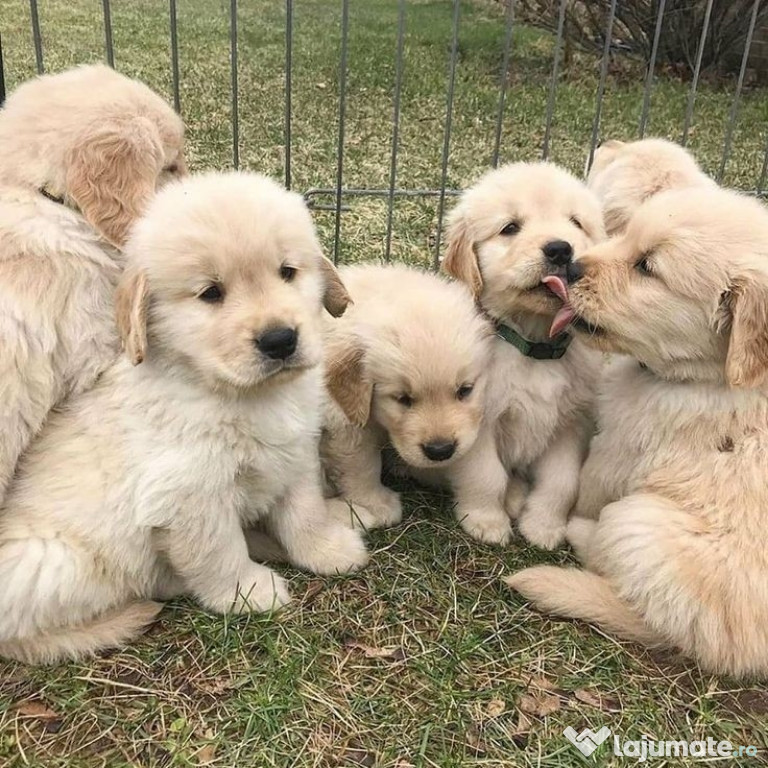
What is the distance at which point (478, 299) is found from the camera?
344 cm

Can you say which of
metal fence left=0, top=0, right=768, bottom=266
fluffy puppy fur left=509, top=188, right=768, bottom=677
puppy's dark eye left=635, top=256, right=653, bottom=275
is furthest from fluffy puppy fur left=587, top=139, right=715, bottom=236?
puppy's dark eye left=635, top=256, right=653, bottom=275

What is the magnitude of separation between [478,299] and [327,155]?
15.3 feet

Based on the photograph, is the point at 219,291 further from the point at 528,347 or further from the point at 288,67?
the point at 288,67

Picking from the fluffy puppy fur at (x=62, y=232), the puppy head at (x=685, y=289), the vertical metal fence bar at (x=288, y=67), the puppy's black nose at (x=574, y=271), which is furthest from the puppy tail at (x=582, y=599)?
the vertical metal fence bar at (x=288, y=67)

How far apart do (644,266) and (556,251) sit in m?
0.34

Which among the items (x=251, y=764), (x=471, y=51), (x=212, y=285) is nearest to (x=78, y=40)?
(x=471, y=51)

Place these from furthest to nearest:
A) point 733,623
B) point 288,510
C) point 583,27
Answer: point 583,27, point 288,510, point 733,623

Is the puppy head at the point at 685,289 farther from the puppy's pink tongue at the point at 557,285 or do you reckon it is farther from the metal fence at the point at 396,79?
the metal fence at the point at 396,79

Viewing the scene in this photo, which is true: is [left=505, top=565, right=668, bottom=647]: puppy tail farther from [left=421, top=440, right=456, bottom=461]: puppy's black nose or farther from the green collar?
the green collar

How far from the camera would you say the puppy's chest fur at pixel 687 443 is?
9.32 ft

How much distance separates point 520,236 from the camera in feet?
10.8

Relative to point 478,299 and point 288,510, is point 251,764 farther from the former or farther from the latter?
point 478,299

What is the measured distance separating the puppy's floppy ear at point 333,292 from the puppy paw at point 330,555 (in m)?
0.86

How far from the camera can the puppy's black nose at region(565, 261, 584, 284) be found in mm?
3047
